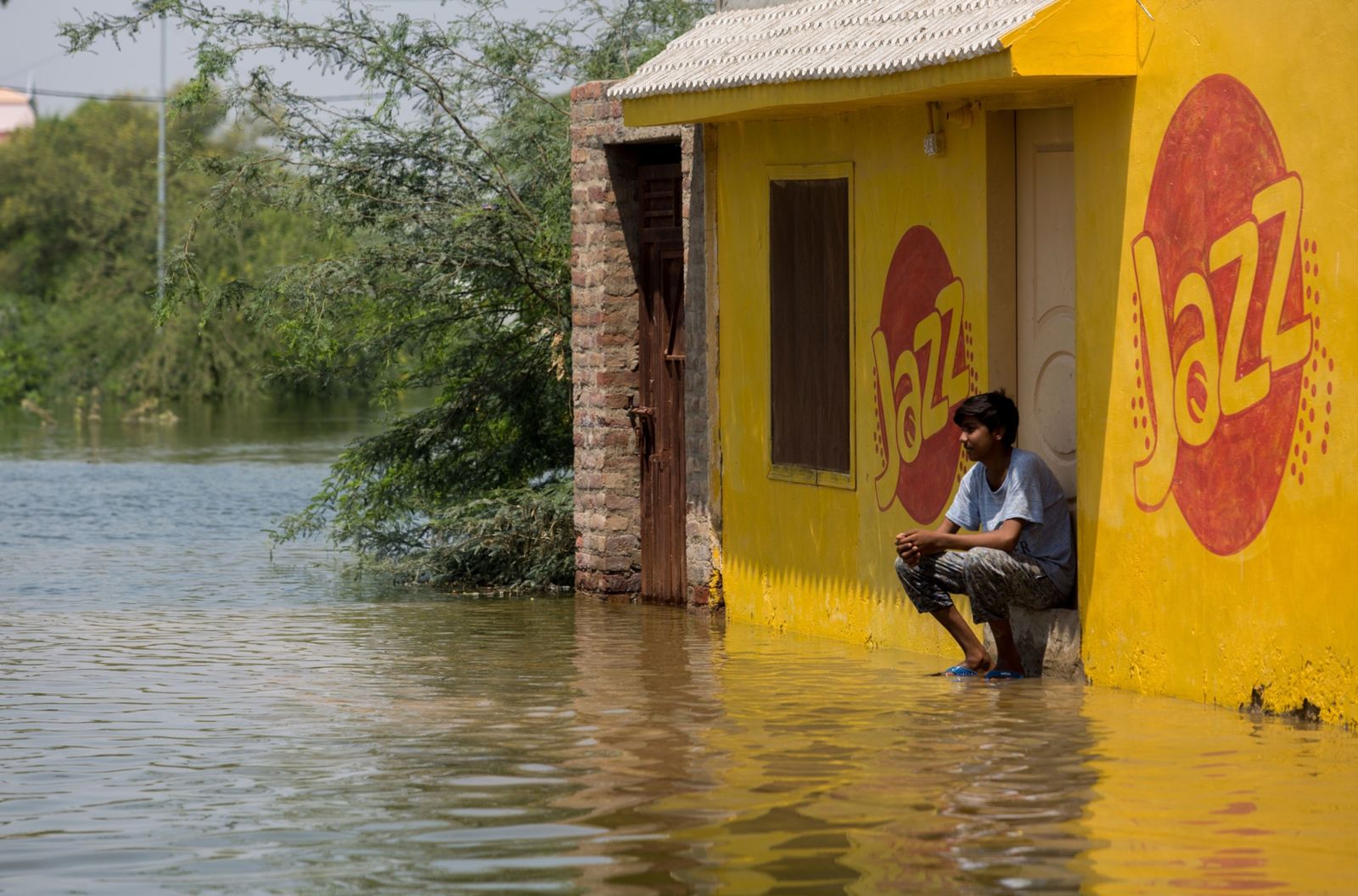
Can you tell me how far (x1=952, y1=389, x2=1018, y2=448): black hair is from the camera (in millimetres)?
9234

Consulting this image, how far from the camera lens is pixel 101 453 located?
31375mm

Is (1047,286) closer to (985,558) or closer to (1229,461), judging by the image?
(985,558)

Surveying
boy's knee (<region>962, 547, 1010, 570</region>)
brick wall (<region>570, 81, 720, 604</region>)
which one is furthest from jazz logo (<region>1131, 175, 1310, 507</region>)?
brick wall (<region>570, 81, 720, 604</region>)

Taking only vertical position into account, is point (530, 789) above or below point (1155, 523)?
below

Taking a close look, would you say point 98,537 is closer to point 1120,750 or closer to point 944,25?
point 944,25

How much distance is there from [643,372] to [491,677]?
3.80 meters

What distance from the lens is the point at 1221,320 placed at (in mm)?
8352

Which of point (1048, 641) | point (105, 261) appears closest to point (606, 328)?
point (1048, 641)

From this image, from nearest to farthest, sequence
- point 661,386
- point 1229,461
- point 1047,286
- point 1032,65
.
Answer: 1. point 1229,461
2. point 1032,65
3. point 1047,286
4. point 661,386

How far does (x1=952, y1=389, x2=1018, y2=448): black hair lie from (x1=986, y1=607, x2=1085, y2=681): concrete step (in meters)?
0.76

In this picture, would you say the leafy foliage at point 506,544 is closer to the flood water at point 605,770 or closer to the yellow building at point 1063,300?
the flood water at point 605,770

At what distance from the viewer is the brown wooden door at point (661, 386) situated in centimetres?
1295

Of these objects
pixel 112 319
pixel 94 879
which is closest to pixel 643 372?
pixel 94 879

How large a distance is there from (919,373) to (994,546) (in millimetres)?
1511
